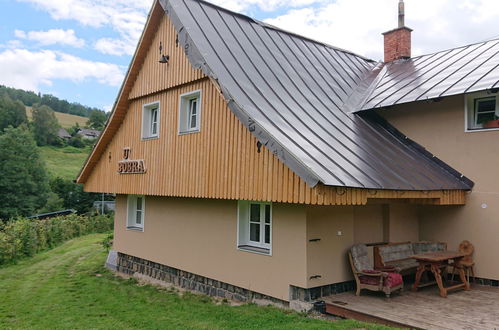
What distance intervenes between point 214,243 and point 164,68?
4600 mm

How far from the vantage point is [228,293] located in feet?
29.6

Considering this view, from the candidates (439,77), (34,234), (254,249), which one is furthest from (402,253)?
(34,234)

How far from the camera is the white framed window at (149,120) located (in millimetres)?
11745

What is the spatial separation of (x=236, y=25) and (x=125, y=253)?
7.50 meters

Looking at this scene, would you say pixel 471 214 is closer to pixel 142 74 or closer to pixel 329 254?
pixel 329 254

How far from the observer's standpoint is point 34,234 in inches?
699

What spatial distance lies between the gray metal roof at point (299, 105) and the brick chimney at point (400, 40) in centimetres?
185

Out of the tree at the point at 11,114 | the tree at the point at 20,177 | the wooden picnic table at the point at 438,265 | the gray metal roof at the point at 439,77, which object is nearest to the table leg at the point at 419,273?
the wooden picnic table at the point at 438,265

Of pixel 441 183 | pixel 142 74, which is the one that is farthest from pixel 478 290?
pixel 142 74

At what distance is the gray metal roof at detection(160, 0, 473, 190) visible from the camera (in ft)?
23.2

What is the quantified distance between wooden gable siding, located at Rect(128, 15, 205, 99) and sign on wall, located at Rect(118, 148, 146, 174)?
1642mm

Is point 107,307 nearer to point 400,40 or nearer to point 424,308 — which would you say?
point 424,308

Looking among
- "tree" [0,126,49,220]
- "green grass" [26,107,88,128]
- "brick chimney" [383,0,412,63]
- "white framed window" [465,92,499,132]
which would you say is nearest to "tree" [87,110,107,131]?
"green grass" [26,107,88,128]

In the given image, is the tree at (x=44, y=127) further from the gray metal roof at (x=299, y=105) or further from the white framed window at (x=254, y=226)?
the white framed window at (x=254, y=226)
